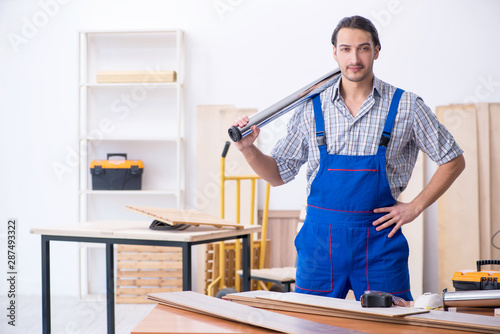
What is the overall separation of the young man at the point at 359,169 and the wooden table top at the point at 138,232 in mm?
591

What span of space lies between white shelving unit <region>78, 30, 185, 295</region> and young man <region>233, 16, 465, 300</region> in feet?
9.89

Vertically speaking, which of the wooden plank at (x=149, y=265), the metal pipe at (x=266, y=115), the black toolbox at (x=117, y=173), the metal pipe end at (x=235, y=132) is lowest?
the wooden plank at (x=149, y=265)

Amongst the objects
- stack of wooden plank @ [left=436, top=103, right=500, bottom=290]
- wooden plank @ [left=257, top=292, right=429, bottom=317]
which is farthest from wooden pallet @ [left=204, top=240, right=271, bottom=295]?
wooden plank @ [left=257, top=292, right=429, bottom=317]

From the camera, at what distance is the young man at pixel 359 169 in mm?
1999

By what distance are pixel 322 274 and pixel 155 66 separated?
140 inches

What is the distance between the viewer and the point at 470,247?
455 cm

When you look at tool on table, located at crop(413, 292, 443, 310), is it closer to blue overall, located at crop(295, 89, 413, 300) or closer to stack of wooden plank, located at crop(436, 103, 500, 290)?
blue overall, located at crop(295, 89, 413, 300)

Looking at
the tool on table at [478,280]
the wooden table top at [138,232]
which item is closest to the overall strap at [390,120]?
the tool on table at [478,280]

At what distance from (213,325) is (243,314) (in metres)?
0.07

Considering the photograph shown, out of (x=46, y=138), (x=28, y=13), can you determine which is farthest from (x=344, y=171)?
(x=28, y=13)

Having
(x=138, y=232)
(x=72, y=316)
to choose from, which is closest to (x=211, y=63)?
(x=72, y=316)

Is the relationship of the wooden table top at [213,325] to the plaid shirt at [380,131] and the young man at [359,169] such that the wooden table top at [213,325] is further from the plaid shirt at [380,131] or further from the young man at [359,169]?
the plaid shirt at [380,131]

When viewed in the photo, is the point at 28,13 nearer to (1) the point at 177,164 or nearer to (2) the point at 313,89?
(1) the point at 177,164

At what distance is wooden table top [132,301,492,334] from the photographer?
3.33 ft
